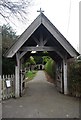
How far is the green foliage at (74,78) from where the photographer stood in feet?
37.2

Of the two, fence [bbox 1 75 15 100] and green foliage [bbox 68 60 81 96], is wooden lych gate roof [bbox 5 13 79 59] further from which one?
fence [bbox 1 75 15 100]

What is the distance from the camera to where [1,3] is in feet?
36.7

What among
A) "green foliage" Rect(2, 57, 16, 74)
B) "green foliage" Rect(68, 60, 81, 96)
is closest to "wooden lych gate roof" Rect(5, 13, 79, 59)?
"green foliage" Rect(68, 60, 81, 96)

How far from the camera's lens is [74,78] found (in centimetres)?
1147

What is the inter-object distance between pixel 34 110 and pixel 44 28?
214 inches

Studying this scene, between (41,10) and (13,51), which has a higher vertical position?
(41,10)

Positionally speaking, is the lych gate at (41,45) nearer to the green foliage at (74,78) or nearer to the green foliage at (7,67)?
the green foliage at (74,78)

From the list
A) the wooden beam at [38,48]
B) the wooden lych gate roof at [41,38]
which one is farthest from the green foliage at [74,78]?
the wooden beam at [38,48]

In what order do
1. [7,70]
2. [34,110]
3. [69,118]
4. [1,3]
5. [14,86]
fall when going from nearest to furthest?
[69,118] → [34,110] → [1,3] → [14,86] → [7,70]

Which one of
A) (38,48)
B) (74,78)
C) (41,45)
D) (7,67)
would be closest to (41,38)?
(41,45)

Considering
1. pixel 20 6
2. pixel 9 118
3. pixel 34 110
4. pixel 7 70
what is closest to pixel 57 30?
pixel 20 6

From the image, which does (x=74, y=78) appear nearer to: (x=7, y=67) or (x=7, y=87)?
(x=7, y=87)

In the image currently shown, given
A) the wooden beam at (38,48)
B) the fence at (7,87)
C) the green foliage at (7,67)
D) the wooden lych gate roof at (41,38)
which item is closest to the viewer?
the wooden lych gate roof at (41,38)

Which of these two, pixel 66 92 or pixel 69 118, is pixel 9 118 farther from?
pixel 66 92
